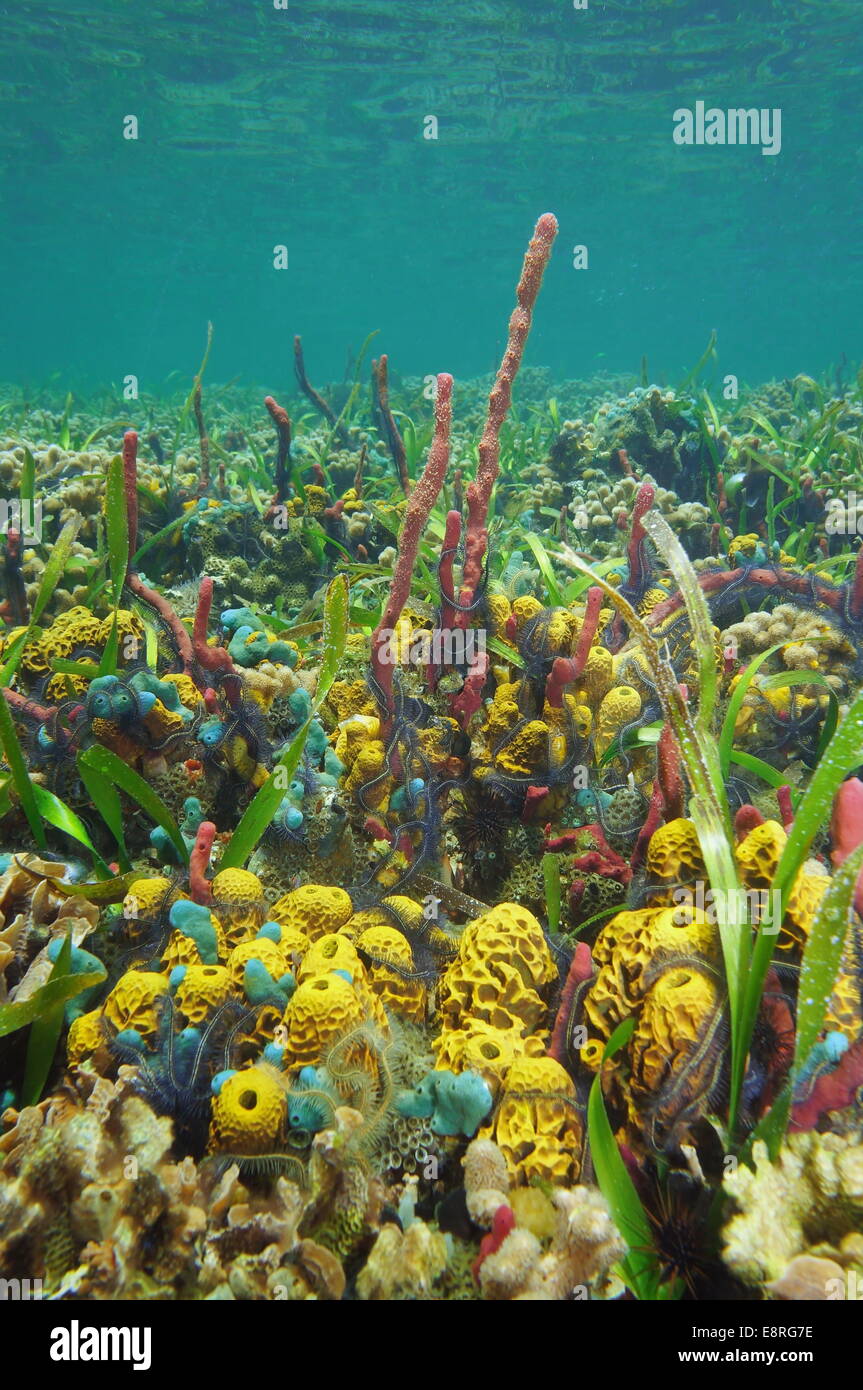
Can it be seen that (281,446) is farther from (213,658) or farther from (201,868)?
(201,868)

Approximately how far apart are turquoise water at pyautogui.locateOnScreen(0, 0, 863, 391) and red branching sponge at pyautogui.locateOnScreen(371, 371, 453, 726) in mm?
15404

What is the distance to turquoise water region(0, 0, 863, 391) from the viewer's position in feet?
75.1

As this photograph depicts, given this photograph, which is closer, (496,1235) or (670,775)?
(496,1235)

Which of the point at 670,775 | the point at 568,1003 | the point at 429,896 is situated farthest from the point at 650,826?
the point at 429,896

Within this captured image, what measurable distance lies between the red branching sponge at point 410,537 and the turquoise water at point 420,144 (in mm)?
15404

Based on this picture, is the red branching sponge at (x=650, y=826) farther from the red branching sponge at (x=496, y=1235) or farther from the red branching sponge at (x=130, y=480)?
the red branching sponge at (x=130, y=480)

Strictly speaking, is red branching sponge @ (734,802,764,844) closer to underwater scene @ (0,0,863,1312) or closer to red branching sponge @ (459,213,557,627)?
underwater scene @ (0,0,863,1312)

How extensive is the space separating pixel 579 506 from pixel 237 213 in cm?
5394

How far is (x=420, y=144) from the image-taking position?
34.1m

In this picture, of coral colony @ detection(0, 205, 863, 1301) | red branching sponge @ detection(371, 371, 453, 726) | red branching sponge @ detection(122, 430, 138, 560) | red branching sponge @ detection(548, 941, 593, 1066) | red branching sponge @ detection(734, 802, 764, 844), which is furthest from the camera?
red branching sponge @ detection(122, 430, 138, 560)

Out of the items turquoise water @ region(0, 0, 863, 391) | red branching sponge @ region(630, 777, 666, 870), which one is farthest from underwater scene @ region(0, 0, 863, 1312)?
turquoise water @ region(0, 0, 863, 391)

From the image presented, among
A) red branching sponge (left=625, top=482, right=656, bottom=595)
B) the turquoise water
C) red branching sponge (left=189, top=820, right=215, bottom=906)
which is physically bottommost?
red branching sponge (left=189, top=820, right=215, bottom=906)

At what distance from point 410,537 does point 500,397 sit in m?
0.82
